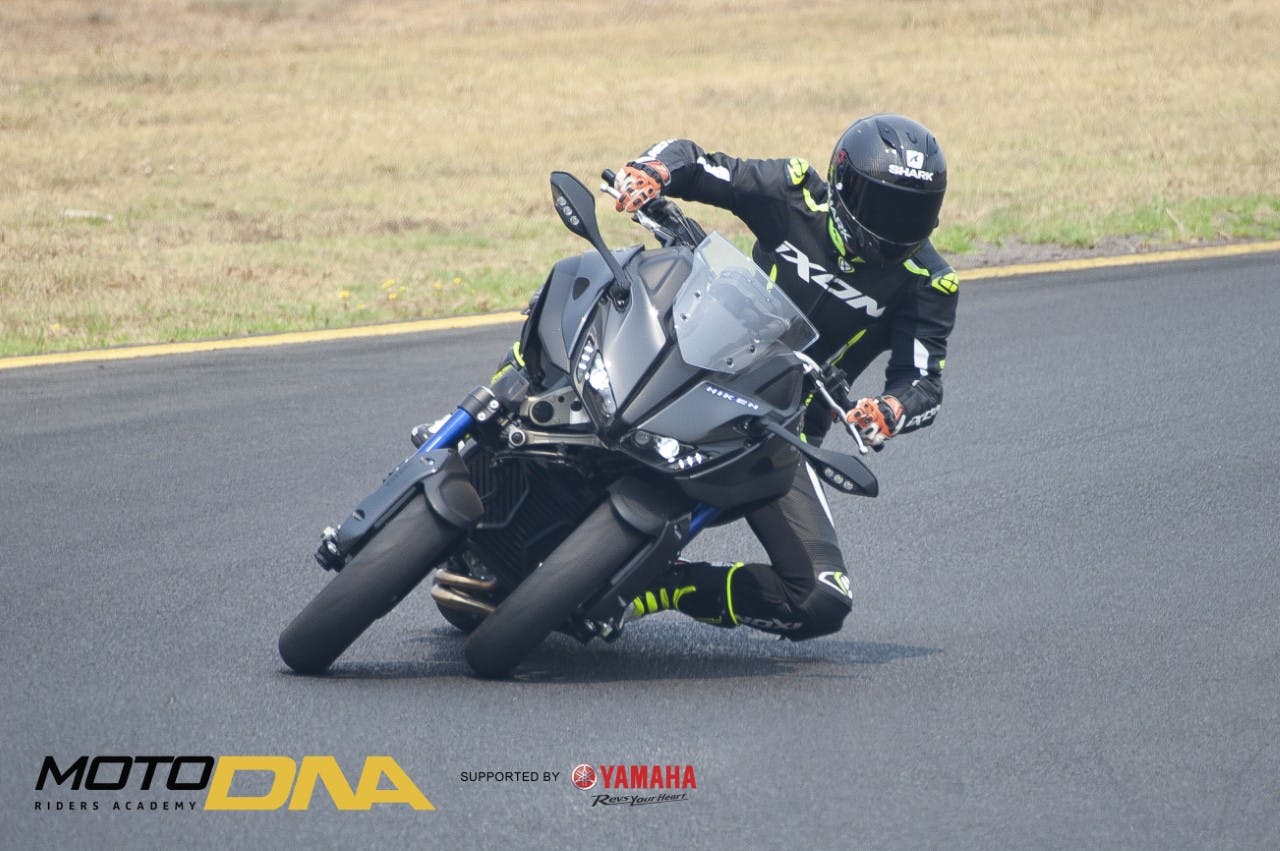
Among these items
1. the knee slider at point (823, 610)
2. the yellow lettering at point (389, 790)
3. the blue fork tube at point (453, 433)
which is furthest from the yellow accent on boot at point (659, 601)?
the yellow lettering at point (389, 790)

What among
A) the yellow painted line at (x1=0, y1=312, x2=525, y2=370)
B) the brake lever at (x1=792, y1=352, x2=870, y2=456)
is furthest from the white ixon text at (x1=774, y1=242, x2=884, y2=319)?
the yellow painted line at (x1=0, y1=312, x2=525, y2=370)

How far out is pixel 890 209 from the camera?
569cm

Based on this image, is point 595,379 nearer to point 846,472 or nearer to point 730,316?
point 730,316

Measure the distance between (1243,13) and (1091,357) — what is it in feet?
55.3

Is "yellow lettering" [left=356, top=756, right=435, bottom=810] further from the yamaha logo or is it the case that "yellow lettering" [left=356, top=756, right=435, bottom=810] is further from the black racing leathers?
the black racing leathers

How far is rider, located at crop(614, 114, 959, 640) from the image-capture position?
5652mm

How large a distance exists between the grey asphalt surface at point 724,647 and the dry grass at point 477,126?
244 centimetres

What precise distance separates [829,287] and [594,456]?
4.39 ft

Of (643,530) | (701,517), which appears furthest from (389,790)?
(701,517)

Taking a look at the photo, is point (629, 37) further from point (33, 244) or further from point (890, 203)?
point (890, 203)

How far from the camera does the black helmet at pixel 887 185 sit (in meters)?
5.63

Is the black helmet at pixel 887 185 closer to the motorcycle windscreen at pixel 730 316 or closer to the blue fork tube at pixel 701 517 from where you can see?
the motorcycle windscreen at pixel 730 316

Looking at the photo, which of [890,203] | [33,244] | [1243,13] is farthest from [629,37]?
[890,203]

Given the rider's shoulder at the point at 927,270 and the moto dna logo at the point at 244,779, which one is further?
the rider's shoulder at the point at 927,270
